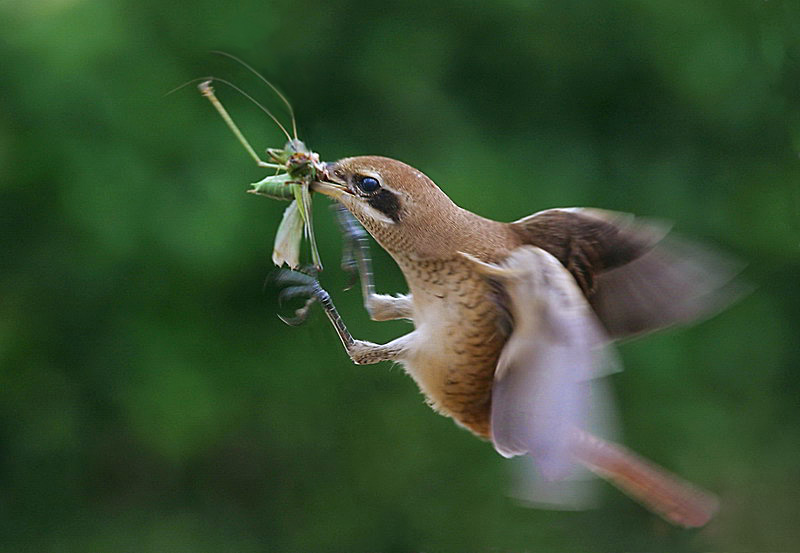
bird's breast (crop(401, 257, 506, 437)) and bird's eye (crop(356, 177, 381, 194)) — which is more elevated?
bird's eye (crop(356, 177, 381, 194))

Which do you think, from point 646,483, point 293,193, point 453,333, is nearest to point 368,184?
point 293,193

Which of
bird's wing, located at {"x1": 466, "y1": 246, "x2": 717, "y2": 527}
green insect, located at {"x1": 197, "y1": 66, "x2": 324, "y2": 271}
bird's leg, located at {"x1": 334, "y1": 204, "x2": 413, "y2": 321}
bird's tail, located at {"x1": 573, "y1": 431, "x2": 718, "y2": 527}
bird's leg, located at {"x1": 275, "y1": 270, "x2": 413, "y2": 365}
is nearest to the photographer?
bird's wing, located at {"x1": 466, "y1": 246, "x2": 717, "y2": 527}

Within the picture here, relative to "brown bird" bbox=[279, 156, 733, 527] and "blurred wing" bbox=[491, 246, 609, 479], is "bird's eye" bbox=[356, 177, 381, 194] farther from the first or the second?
"blurred wing" bbox=[491, 246, 609, 479]

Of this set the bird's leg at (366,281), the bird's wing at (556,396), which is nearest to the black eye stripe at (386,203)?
the bird's wing at (556,396)

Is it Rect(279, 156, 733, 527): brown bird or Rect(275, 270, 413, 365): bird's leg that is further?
Rect(275, 270, 413, 365): bird's leg

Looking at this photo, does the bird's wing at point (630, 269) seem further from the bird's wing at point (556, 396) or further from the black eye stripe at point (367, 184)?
the black eye stripe at point (367, 184)

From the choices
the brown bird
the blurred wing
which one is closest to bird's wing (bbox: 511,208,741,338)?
the brown bird

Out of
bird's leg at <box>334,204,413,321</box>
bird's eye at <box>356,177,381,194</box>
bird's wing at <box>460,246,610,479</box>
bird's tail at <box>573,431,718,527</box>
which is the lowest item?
bird's tail at <box>573,431,718,527</box>

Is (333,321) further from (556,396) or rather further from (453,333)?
(556,396)

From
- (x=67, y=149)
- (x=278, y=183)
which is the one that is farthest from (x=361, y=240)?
(x=67, y=149)
